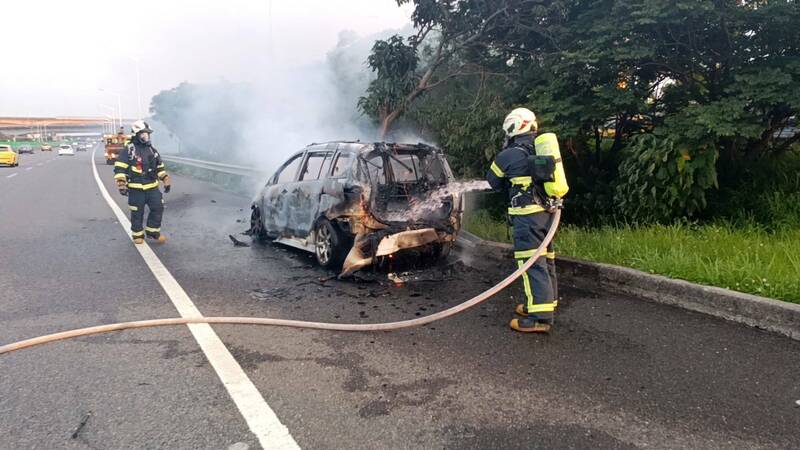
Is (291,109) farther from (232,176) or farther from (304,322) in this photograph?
(304,322)

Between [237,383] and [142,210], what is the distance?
5467mm

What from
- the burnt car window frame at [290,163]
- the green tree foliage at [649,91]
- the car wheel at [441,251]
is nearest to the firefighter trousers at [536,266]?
the car wheel at [441,251]

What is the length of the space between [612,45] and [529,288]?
13.2 ft

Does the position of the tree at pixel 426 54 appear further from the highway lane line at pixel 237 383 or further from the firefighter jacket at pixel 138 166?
the highway lane line at pixel 237 383

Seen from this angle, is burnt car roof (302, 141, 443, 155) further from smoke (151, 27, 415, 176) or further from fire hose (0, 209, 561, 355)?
smoke (151, 27, 415, 176)

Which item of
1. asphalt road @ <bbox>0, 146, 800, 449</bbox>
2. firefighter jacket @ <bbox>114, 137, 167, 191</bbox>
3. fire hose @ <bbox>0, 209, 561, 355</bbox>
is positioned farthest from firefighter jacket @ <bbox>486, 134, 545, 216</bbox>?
firefighter jacket @ <bbox>114, 137, 167, 191</bbox>

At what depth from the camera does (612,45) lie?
655cm

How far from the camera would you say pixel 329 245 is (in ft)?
19.6

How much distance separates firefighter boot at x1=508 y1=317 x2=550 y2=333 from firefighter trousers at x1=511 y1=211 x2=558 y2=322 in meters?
0.04

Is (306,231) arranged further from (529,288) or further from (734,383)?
(734,383)

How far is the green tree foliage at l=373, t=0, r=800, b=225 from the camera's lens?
18.3ft

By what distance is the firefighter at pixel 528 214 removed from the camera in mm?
4086

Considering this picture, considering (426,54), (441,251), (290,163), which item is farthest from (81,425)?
(426,54)

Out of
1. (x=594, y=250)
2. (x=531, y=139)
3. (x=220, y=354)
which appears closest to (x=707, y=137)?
(x=594, y=250)
